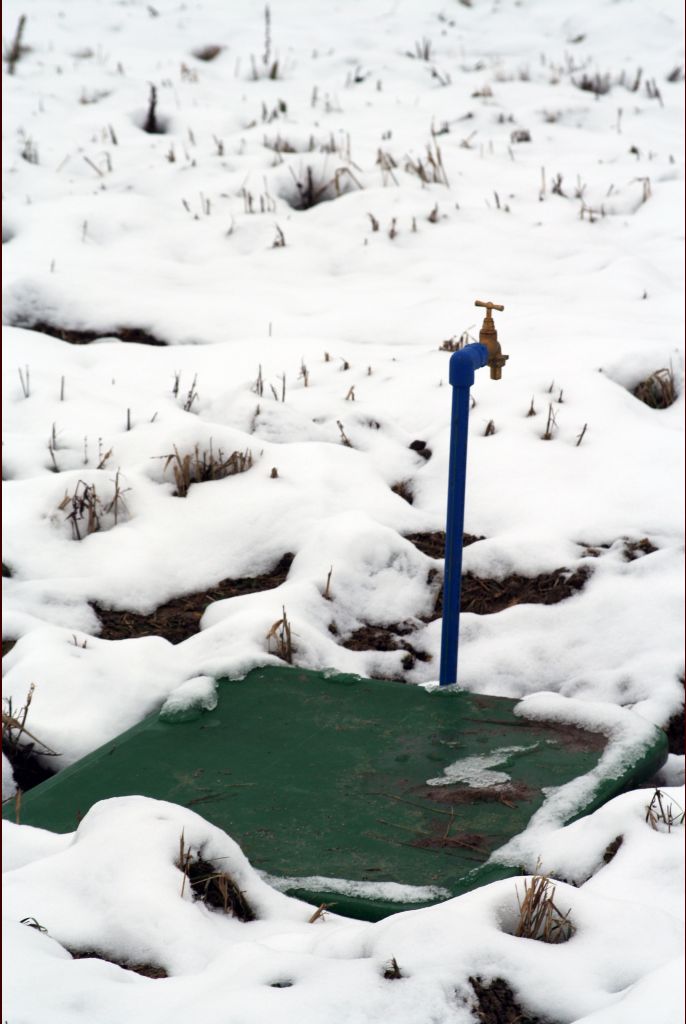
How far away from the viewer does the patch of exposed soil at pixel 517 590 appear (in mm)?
3406

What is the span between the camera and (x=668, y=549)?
3.50 m

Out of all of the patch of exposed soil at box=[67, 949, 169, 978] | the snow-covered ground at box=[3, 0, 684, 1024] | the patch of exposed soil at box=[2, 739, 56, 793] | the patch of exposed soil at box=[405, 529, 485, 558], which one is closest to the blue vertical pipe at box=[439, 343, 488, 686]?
the snow-covered ground at box=[3, 0, 684, 1024]

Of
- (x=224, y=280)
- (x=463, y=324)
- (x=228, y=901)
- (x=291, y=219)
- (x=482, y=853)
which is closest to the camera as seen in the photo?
(x=228, y=901)

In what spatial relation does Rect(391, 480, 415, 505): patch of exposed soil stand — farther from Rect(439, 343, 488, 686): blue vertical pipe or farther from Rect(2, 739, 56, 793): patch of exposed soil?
Rect(2, 739, 56, 793): patch of exposed soil

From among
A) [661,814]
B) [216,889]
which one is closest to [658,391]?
[661,814]

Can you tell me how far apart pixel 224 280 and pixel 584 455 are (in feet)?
7.59

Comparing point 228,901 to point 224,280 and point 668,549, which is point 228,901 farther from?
point 224,280

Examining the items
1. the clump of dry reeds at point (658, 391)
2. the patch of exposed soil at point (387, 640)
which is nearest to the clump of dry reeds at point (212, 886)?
the patch of exposed soil at point (387, 640)

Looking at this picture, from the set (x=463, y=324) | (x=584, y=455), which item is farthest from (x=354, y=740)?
(x=463, y=324)

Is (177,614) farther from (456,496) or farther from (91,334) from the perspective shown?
(91,334)

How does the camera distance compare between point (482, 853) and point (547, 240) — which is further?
point (547, 240)

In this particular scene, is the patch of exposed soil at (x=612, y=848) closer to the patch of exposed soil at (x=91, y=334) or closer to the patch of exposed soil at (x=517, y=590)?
the patch of exposed soil at (x=517, y=590)

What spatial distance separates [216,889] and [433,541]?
1866 mm

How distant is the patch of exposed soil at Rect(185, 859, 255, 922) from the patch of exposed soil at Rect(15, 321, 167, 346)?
335 cm
